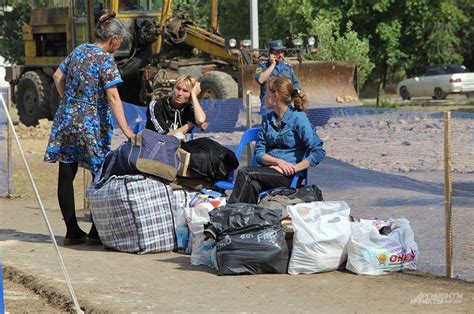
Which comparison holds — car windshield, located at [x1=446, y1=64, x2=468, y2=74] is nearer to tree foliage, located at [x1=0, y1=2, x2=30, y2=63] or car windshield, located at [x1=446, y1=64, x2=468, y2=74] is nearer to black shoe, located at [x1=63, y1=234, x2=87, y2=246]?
tree foliage, located at [x1=0, y1=2, x2=30, y2=63]

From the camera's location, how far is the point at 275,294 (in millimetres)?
6660

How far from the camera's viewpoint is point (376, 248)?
717 centimetres

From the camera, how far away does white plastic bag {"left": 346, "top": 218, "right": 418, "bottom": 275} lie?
7176mm

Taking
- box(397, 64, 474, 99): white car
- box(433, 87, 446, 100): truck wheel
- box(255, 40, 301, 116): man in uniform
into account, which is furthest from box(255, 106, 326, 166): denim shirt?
box(433, 87, 446, 100): truck wheel

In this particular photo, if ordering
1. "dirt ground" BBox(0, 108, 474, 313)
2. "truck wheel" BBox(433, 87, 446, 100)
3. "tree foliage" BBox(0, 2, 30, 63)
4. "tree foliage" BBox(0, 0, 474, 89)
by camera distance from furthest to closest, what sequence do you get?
"tree foliage" BBox(0, 2, 30, 63) → "truck wheel" BBox(433, 87, 446, 100) → "tree foliage" BBox(0, 0, 474, 89) → "dirt ground" BBox(0, 108, 474, 313)

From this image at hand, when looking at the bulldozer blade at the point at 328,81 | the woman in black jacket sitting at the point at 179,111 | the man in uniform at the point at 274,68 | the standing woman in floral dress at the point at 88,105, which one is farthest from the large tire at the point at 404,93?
the standing woman in floral dress at the point at 88,105

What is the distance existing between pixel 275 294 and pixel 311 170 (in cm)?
261

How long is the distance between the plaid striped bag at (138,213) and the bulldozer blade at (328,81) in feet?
38.9

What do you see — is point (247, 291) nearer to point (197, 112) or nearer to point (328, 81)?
point (197, 112)

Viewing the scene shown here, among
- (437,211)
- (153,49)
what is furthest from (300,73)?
(437,211)

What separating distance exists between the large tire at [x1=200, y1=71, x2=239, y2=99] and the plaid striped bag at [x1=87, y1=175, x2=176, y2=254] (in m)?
11.9

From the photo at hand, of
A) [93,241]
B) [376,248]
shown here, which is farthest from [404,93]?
[376,248]

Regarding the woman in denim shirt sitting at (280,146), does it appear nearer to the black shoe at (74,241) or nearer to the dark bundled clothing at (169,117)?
the dark bundled clothing at (169,117)

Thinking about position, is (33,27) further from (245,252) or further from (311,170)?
(245,252)
